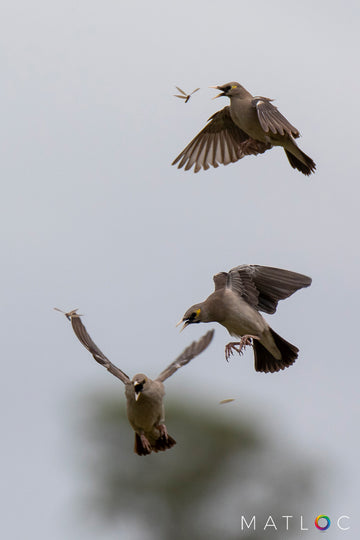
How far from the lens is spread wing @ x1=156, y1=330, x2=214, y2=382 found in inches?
496

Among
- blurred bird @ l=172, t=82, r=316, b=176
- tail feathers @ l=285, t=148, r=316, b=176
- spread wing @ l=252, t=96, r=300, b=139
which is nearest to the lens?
spread wing @ l=252, t=96, r=300, b=139

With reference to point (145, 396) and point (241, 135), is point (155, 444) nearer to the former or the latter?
point (145, 396)

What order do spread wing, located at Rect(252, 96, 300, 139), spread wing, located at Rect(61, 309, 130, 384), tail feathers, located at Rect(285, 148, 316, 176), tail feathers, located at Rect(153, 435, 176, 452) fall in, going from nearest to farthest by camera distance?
spread wing, located at Rect(61, 309, 130, 384) → tail feathers, located at Rect(153, 435, 176, 452) → spread wing, located at Rect(252, 96, 300, 139) → tail feathers, located at Rect(285, 148, 316, 176)

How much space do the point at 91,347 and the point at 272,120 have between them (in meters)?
2.99

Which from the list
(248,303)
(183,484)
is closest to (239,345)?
(248,303)

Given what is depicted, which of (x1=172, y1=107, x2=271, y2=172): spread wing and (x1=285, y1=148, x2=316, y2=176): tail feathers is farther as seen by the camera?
(x1=172, y1=107, x2=271, y2=172): spread wing

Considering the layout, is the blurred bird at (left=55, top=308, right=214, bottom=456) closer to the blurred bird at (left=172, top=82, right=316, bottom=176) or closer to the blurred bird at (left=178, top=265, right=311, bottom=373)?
the blurred bird at (left=178, top=265, right=311, bottom=373)

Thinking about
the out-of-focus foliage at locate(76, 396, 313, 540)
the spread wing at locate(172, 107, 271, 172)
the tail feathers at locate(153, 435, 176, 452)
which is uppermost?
the out-of-focus foliage at locate(76, 396, 313, 540)

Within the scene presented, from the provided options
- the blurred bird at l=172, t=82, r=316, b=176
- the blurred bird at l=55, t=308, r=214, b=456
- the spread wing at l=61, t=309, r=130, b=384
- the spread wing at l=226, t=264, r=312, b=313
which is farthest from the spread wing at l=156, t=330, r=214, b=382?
the blurred bird at l=172, t=82, r=316, b=176

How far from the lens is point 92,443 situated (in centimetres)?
4081

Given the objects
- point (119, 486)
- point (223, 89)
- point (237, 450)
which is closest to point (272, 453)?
point (237, 450)

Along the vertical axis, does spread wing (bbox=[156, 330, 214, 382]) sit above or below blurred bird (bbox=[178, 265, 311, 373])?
below

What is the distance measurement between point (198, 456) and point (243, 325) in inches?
1042

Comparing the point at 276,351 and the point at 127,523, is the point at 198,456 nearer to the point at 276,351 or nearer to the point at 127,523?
the point at 127,523
